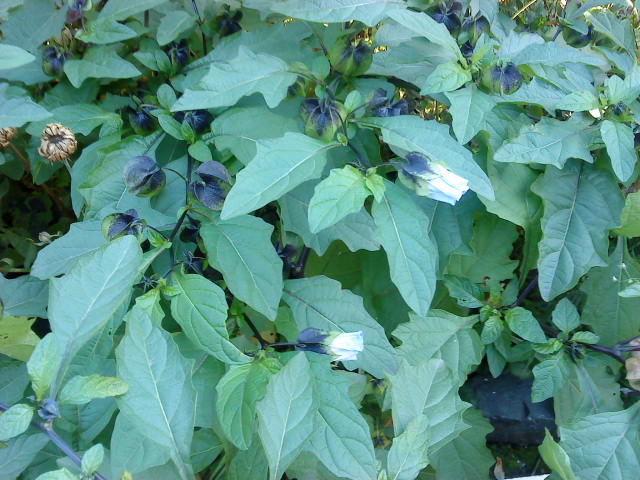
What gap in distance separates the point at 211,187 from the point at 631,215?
0.85 m

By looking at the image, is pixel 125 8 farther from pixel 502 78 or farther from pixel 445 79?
pixel 502 78

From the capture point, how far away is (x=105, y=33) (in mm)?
1219

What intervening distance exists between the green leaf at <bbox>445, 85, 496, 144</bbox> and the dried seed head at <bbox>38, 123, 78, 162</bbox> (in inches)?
31.3

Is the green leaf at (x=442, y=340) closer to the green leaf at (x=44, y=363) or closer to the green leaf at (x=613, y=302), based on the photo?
the green leaf at (x=613, y=302)

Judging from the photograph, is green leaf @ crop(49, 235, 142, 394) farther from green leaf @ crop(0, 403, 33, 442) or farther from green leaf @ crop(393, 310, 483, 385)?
green leaf @ crop(393, 310, 483, 385)

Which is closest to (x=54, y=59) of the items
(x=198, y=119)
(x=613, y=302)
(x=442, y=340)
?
(x=198, y=119)

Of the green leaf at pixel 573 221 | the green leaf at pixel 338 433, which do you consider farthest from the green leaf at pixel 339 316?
the green leaf at pixel 573 221

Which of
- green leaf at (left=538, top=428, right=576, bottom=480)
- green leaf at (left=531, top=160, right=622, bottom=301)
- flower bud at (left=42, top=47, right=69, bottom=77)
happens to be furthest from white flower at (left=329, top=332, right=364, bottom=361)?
flower bud at (left=42, top=47, right=69, bottom=77)

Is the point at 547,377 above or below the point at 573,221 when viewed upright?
below

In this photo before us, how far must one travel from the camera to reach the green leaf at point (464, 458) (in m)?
1.37

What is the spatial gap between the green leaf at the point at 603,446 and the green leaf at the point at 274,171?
0.76 meters

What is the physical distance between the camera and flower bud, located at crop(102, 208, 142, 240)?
0.94 meters

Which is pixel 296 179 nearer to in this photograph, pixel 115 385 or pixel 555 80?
pixel 115 385

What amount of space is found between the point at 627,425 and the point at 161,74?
4.35 ft
